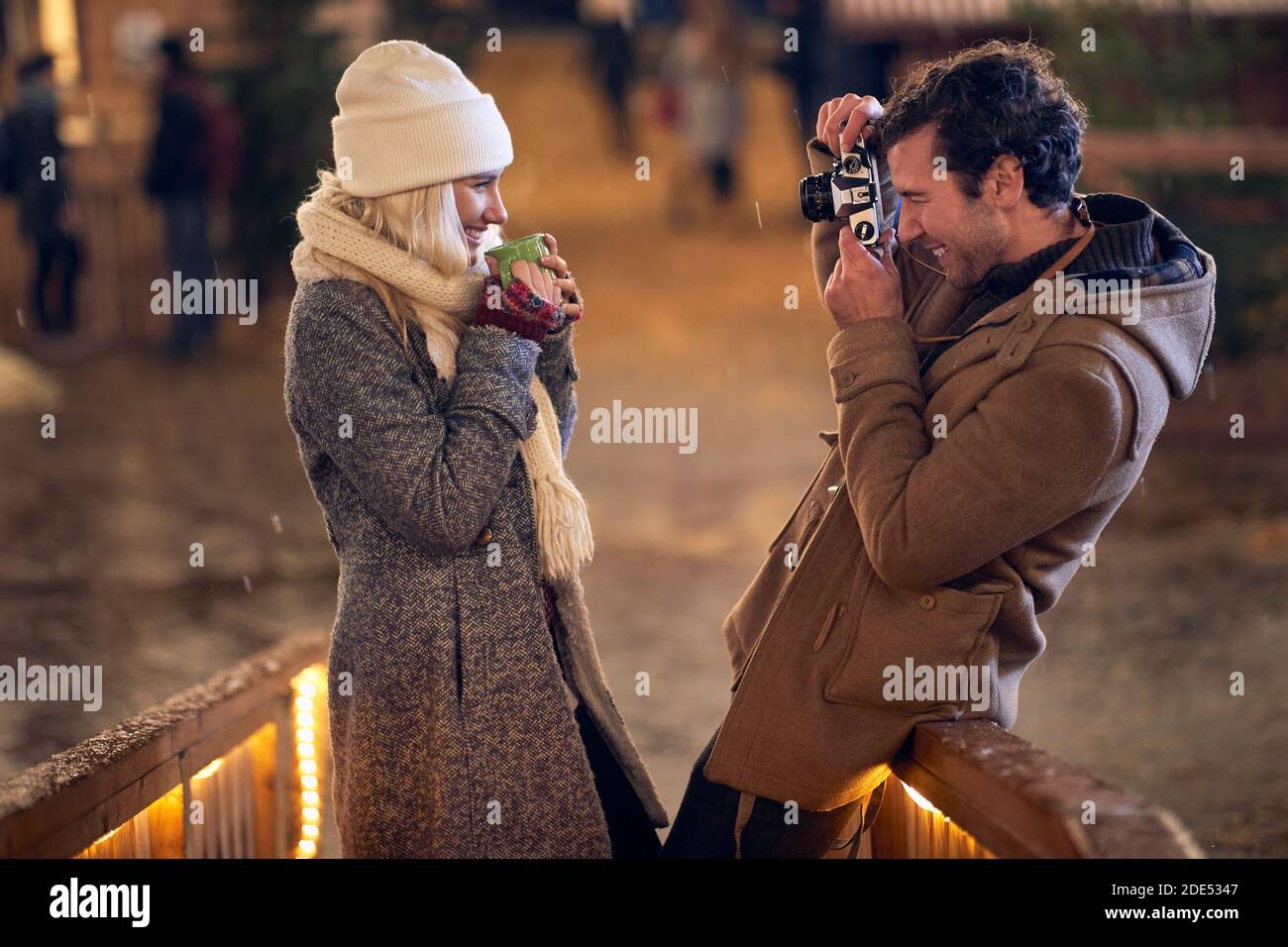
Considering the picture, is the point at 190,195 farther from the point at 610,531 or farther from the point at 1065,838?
the point at 1065,838

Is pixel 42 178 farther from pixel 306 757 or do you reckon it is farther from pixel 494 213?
pixel 494 213

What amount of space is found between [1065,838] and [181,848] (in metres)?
1.79

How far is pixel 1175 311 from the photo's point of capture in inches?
88.7

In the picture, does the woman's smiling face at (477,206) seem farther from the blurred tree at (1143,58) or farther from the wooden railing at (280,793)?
the blurred tree at (1143,58)

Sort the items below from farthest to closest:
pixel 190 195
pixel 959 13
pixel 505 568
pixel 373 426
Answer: pixel 959 13 → pixel 190 195 → pixel 505 568 → pixel 373 426

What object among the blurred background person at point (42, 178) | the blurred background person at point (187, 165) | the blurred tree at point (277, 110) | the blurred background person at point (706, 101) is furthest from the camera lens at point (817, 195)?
the blurred background person at point (706, 101)

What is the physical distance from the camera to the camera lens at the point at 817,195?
266cm

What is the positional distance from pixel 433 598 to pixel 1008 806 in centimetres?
100

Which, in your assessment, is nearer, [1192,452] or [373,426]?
[373,426]

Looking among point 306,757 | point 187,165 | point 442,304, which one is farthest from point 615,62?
point 442,304

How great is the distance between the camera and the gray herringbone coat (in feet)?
7.98

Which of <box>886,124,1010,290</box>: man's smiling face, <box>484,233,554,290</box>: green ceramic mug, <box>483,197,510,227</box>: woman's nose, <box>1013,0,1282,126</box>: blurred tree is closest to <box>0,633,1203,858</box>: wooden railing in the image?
<box>886,124,1010,290</box>: man's smiling face
